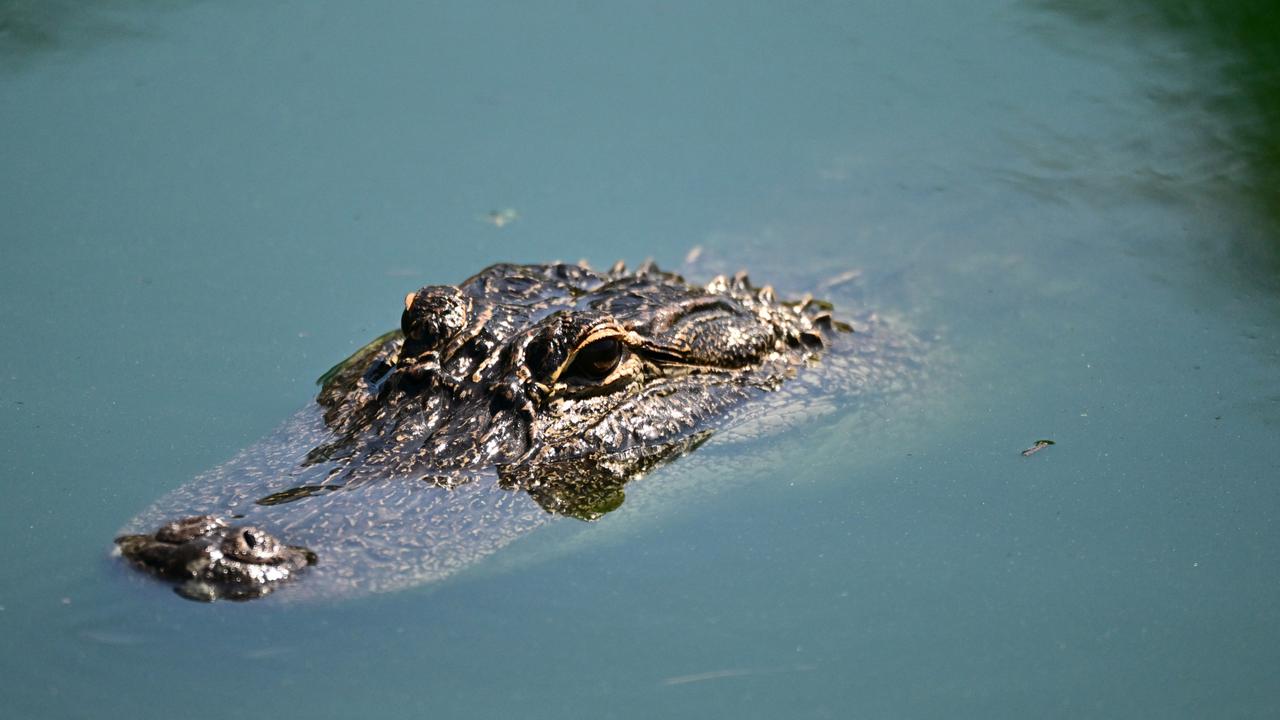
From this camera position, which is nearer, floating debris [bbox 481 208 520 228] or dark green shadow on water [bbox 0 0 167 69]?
floating debris [bbox 481 208 520 228]

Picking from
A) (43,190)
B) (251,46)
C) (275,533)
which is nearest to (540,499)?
(275,533)

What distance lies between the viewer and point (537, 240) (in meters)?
7.44

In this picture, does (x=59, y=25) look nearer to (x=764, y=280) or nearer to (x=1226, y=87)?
(x=764, y=280)

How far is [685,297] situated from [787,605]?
1.73m

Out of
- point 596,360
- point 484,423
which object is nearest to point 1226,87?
point 596,360

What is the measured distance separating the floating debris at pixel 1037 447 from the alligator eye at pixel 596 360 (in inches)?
75.9

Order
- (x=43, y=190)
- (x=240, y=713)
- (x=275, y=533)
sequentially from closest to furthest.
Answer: (x=240, y=713)
(x=275, y=533)
(x=43, y=190)

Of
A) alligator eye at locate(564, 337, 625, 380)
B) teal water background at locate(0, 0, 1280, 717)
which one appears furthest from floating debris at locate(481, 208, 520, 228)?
alligator eye at locate(564, 337, 625, 380)

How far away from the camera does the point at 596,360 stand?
5516mm

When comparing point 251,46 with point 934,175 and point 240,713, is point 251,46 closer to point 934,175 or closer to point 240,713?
point 934,175

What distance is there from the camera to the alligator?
4578 millimetres

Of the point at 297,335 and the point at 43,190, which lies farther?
the point at 43,190

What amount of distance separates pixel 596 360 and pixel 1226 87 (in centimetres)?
591

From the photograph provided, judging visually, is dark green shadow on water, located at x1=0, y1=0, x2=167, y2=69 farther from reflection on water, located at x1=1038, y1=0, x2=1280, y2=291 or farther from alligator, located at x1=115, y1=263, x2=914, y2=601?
reflection on water, located at x1=1038, y1=0, x2=1280, y2=291
